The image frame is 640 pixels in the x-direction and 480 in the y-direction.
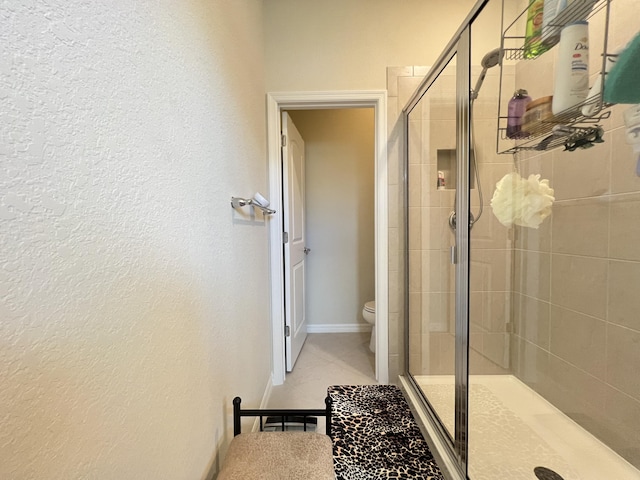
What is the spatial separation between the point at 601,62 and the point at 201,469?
6.50ft

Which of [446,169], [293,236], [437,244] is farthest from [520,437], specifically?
[293,236]

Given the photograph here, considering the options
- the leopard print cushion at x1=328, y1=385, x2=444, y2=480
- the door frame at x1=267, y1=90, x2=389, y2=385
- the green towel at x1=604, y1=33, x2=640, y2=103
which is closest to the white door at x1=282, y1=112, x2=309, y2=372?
the door frame at x1=267, y1=90, x2=389, y2=385

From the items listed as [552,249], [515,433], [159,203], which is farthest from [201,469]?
[552,249]

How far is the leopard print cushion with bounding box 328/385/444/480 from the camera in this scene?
127cm

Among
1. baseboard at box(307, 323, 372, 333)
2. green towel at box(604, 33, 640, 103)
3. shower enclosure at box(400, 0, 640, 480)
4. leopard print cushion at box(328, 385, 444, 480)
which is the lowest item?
leopard print cushion at box(328, 385, 444, 480)

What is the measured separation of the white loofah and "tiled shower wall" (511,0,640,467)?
0.15 feet

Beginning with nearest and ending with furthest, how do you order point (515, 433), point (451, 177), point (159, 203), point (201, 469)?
point (159, 203), point (201, 469), point (515, 433), point (451, 177)

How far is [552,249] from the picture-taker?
1538 mm

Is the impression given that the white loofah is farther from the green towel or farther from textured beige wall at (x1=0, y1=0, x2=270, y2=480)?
textured beige wall at (x1=0, y1=0, x2=270, y2=480)

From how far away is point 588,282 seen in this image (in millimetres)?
1375

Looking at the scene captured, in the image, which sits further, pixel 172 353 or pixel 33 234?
pixel 172 353

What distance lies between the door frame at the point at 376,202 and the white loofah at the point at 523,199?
0.66 meters

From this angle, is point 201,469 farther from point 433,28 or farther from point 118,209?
point 433,28

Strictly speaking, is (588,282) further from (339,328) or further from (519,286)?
(339,328)
